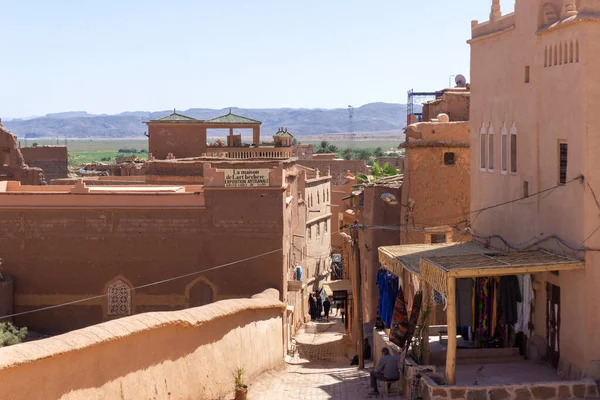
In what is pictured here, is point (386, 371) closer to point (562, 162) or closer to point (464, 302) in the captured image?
point (464, 302)

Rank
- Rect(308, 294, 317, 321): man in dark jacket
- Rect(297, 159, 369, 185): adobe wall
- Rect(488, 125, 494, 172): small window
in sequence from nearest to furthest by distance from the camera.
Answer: Rect(488, 125, 494, 172): small window < Rect(308, 294, 317, 321): man in dark jacket < Rect(297, 159, 369, 185): adobe wall

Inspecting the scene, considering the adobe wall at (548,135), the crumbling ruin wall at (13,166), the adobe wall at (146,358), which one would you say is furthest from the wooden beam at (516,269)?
the crumbling ruin wall at (13,166)

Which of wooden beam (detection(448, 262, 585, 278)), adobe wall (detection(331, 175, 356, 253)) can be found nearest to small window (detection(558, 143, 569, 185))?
wooden beam (detection(448, 262, 585, 278))

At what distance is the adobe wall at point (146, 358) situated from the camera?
432 inches

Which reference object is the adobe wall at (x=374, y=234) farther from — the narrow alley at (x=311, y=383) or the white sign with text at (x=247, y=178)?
the white sign with text at (x=247, y=178)

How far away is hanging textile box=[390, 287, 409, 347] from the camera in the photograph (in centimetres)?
1636

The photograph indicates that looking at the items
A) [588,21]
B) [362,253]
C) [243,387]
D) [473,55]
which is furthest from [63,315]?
[588,21]

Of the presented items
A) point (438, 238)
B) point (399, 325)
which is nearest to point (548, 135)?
point (399, 325)

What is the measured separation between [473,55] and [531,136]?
3.99 meters

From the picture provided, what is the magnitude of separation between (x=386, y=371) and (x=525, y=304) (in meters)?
2.90

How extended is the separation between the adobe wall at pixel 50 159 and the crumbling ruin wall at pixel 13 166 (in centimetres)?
1774

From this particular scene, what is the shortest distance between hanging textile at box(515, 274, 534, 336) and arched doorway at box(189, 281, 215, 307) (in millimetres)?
10837

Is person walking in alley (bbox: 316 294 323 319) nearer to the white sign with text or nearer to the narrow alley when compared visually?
the narrow alley

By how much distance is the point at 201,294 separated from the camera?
25.9m
